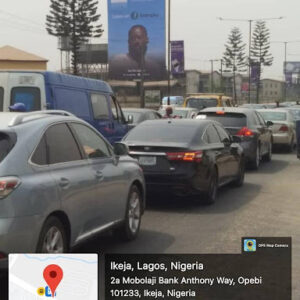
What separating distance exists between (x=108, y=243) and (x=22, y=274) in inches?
143

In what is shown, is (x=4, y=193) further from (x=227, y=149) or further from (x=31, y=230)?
(x=227, y=149)

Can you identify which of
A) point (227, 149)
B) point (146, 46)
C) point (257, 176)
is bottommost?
point (257, 176)

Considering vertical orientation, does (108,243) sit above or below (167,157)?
below

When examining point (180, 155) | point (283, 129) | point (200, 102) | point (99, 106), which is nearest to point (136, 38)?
point (200, 102)

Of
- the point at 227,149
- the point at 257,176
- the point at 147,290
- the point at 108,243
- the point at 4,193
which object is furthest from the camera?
the point at 257,176

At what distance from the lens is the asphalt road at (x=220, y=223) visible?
288 inches

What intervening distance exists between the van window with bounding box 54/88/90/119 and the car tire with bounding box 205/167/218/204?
10.1 ft

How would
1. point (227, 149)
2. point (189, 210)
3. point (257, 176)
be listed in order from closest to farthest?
1. point (189, 210)
2. point (227, 149)
3. point (257, 176)

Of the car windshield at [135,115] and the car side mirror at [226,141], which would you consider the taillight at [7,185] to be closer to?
the car side mirror at [226,141]

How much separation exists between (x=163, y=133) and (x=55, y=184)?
544cm

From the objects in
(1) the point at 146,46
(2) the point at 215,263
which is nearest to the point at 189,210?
(2) the point at 215,263

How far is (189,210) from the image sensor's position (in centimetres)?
1012

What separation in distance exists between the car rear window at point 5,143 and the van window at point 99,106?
8.04 m

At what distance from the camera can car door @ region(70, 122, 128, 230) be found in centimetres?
654
